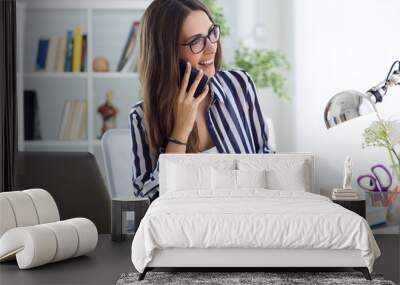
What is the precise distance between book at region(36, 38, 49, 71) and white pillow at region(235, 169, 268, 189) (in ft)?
6.37

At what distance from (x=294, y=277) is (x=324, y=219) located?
418 mm

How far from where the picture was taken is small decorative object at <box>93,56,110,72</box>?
19.8 feet

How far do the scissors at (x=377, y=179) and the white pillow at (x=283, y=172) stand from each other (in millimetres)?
720

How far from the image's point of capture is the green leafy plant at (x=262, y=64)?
232 inches

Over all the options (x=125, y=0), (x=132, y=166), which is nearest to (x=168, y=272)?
(x=132, y=166)

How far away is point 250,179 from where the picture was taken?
17.5ft

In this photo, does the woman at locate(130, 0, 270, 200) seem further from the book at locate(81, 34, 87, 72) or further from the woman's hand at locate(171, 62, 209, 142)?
the book at locate(81, 34, 87, 72)

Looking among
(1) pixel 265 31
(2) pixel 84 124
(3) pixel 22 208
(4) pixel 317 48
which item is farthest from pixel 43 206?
(4) pixel 317 48

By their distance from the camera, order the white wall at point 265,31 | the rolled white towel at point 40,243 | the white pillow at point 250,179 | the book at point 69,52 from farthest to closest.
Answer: the book at point 69,52 < the white wall at point 265,31 < the white pillow at point 250,179 < the rolled white towel at point 40,243

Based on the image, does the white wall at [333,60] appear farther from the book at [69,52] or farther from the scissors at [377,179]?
the book at [69,52]

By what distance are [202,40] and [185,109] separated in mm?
567

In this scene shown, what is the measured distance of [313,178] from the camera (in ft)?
19.0

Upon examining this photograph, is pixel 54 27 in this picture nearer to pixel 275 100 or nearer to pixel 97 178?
pixel 97 178

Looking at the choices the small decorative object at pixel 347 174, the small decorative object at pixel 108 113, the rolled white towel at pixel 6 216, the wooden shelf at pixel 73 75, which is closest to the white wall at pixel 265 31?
the small decorative object at pixel 347 174
